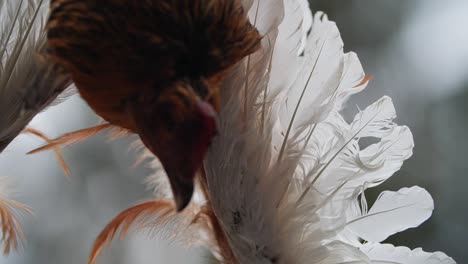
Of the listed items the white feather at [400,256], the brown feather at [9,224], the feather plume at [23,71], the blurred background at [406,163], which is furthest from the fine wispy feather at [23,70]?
the blurred background at [406,163]

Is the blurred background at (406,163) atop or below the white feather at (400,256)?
below

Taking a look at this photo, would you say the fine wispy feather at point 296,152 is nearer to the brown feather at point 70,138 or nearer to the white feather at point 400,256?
the white feather at point 400,256

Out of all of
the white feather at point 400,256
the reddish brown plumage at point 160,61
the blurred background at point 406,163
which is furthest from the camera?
the blurred background at point 406,163

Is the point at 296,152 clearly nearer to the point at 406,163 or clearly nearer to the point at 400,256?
the point at 400,256

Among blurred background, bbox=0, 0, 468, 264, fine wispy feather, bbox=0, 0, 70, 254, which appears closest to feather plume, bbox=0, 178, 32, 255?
fine wispy feather, bbox=0, 0, 70, 254

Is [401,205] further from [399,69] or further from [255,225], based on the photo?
[399,69]

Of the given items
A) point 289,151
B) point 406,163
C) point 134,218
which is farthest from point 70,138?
point 406,163

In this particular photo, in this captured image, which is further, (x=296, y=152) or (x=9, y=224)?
(x=9, y=224)

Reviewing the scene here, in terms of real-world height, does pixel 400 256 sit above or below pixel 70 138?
below
